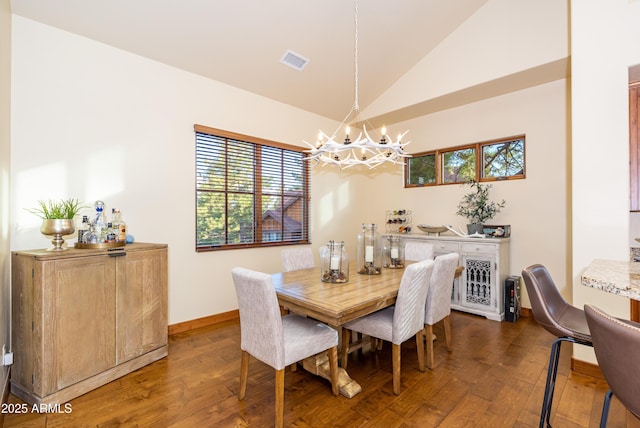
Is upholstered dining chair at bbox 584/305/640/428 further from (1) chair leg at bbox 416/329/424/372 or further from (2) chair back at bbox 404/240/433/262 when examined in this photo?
(2) chair back at bbox 404/240/433/262

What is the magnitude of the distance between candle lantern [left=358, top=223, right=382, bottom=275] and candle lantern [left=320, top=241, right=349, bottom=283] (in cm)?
39

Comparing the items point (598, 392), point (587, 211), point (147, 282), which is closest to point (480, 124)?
point (587, 211)

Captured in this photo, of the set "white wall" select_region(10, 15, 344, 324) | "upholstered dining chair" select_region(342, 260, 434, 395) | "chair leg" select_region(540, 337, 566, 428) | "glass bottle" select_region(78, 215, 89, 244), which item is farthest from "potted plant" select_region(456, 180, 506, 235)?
"glass bottle" select_region(78, 215, 89, 244)

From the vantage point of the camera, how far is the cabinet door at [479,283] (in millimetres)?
3758

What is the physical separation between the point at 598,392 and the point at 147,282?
361cm

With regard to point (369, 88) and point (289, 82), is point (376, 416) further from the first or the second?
point (369, 88)

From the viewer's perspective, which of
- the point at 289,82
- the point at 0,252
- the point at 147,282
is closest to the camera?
the point at 0,252

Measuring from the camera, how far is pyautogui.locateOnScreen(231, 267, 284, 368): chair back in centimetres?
177

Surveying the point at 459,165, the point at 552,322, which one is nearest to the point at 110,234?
the point at 552,322

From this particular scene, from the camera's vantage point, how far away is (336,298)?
2.02 meters

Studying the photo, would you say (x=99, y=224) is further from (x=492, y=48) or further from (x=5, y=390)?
(x=492, y=48)

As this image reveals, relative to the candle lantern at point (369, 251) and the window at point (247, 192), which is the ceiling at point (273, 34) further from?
the candle lantern at point (369, 251)

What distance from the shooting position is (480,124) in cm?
429

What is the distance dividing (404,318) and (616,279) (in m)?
1.21
